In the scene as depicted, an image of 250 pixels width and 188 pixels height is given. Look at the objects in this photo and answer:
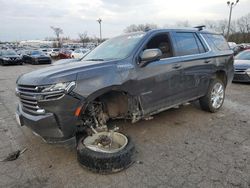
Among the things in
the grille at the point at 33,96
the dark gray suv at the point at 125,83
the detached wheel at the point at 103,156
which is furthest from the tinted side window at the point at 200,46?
the grille at the point at 33,96

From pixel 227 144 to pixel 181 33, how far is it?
2.29 meters

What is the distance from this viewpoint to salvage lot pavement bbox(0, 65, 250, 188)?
302cm

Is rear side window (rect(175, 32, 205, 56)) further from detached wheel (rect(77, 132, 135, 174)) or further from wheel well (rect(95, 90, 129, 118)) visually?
detached wheel (rect(77, 132, 135, 174))

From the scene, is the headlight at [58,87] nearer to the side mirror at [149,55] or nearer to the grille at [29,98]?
the grille at [29,98]

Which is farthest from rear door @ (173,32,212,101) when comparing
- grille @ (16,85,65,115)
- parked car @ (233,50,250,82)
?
parked car @ (233,50,250,82)

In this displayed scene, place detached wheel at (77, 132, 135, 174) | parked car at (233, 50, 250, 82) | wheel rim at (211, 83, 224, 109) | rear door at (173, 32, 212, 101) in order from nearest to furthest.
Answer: detached wheel at (77, 132, 135, 174), rear door at (173, 32, 212, 101), wheel rim at (211, 83, 224, 109), parked car at (233, 50, 250, 82)

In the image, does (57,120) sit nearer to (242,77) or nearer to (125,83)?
(125,83)

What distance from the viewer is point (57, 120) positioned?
312cm

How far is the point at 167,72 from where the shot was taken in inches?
169

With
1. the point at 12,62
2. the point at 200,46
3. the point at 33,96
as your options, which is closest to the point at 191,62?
the point at 200,46

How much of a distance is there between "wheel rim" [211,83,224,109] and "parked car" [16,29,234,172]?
5cm

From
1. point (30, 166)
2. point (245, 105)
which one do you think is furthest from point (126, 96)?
point (245, 105)

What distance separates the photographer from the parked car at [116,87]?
10.3 ft

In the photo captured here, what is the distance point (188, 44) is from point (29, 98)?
3.27 metres
